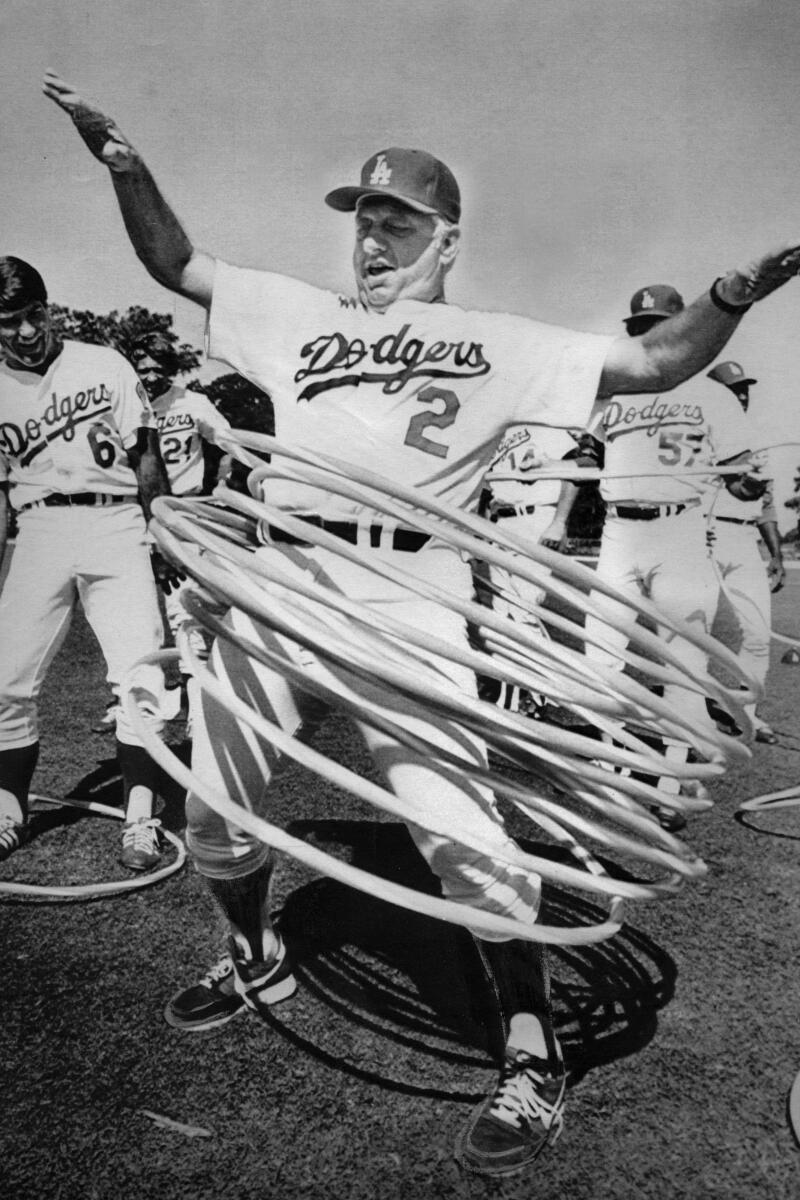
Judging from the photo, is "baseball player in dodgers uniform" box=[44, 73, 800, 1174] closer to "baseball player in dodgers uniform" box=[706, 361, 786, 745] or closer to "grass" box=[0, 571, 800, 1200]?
"grass" box=[0, 571, 800, 1200]

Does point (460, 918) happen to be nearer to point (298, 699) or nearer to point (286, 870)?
point (298, 699)

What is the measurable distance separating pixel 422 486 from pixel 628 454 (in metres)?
1.13

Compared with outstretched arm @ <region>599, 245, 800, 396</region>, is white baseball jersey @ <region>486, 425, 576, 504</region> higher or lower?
lower

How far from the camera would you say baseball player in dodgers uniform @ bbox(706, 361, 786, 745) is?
332 centimetres

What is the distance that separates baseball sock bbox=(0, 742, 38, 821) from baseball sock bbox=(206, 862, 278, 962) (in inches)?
45.9

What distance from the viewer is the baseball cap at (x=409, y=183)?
2006 millimetres

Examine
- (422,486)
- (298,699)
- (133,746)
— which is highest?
(422,486)

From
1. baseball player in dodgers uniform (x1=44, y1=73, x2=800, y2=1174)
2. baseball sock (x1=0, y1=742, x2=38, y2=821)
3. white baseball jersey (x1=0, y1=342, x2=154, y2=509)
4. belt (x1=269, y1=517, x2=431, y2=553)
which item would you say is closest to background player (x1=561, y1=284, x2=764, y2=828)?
baseball player in dodgers uniform (x1=44, y1=73, x2=800, y2=1174)

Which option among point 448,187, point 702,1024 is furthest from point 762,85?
point 702,1024

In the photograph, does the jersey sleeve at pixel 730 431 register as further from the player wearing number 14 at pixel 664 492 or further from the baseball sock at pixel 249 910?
the baseball sock at pixel 249 910

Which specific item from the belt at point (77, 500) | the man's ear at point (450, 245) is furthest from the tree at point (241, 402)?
the man's ear at point (450, 245)

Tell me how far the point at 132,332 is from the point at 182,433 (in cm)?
35

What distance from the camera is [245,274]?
2.06 meters

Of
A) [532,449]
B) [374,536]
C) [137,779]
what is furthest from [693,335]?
[137,779]
